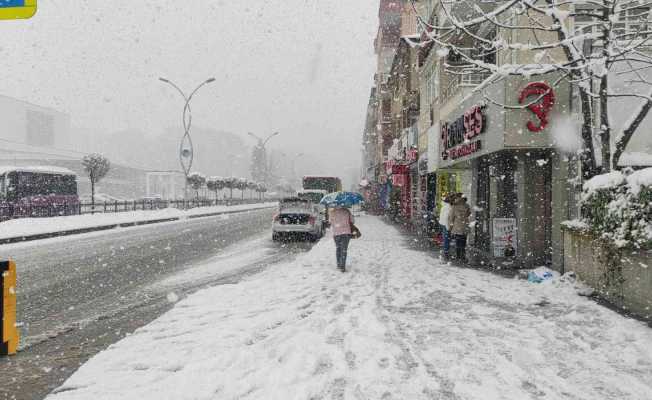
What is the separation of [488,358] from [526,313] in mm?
2392

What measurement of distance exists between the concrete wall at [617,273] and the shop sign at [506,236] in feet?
9.99

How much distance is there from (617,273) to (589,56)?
410cm

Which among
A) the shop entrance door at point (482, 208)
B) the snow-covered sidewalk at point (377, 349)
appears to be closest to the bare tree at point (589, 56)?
the snow-covered sidewalk at point (377, 349)

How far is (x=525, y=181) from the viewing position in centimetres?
1366

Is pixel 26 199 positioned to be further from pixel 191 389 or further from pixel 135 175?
pixel 135 175

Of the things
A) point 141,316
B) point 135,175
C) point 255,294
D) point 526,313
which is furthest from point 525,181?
point 135,175

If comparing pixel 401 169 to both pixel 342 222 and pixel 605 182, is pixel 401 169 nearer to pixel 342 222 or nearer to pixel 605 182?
pixel 342 222

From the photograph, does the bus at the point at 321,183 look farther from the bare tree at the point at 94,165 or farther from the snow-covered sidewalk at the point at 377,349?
the snow-covered sidewalk at the point at 377,349

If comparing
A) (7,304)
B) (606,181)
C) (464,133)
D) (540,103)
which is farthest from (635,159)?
(7,304)

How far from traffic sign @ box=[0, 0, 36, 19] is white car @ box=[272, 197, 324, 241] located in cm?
1354

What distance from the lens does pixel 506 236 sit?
12.6 metres

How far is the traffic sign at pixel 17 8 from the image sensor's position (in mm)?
5094

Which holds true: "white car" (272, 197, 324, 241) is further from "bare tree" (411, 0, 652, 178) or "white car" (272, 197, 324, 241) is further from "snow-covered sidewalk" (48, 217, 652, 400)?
"snow-covered sidewalk" (48, 217, 652, 400)

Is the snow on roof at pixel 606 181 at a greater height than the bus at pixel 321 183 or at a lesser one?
lesser
